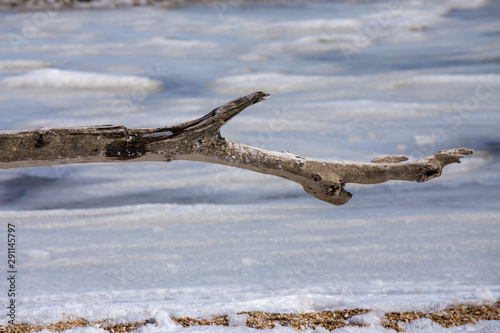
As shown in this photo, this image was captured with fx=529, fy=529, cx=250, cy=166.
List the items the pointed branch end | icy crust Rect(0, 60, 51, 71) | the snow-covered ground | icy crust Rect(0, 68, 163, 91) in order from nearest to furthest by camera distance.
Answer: the pointed branch end
the snow-covered ground
icy crust Rect(0, 68, 163, 91)
icy crust Rect(0, 60, 51, 71)

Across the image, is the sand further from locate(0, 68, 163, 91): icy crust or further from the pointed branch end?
locate(0, 68, 163, 91): icy crust

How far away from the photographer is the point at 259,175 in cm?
505

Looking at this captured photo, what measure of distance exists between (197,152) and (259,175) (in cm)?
306

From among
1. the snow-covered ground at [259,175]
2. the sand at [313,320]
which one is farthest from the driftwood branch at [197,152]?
the snow-covered ground at [259,175]

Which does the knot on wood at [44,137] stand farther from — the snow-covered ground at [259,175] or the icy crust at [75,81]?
the icy crust at [75,81]

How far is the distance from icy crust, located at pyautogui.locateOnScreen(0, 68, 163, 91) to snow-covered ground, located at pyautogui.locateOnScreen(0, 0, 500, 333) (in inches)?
1.0

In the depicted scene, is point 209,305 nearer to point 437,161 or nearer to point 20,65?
point 437,161

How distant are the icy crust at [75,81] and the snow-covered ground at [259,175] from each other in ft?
0.08

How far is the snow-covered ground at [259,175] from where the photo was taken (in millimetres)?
2998

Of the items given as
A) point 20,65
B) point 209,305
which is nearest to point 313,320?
point 209,305

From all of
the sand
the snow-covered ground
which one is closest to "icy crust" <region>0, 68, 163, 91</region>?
the snow-covered ground

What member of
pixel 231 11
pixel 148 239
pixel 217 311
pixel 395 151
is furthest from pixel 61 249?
pixel 231 11

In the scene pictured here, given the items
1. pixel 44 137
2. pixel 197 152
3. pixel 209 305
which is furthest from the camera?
pixel 209 305

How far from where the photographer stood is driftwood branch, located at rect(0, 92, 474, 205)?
1875 millimetres
